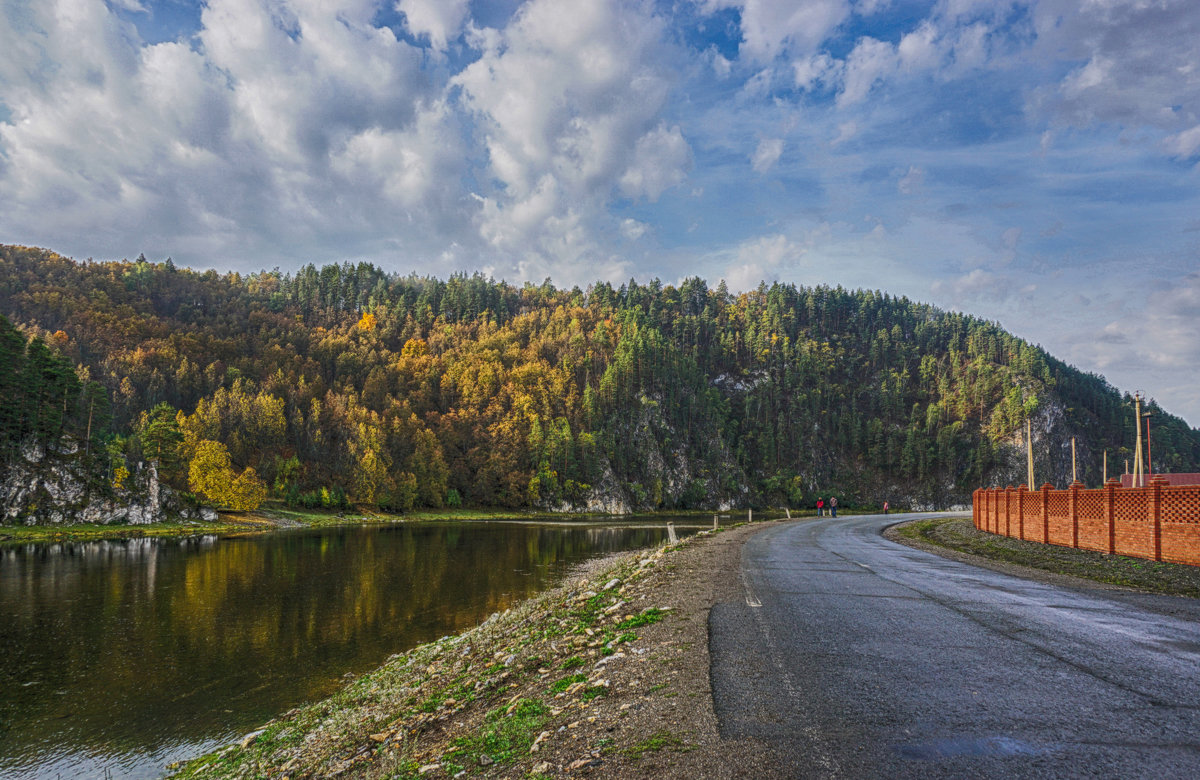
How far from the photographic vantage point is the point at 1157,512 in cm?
1922

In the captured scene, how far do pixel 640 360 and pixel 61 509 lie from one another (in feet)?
450

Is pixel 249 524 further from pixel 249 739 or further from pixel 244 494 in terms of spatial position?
pixel 249 739

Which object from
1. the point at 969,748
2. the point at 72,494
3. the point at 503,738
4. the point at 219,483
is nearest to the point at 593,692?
the point at 503,738

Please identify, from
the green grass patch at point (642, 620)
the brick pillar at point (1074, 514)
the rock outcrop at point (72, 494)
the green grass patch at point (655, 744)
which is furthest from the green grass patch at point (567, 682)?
the rock outcrop at point (72, 494)

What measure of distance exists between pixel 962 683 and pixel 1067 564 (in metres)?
18.9

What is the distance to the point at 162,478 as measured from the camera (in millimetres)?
86625

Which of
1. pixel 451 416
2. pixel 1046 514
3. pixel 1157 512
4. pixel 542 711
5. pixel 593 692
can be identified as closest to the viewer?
pixel 542 711

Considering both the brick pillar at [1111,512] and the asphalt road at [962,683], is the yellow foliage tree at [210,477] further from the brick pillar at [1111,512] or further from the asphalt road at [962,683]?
the brick pillar at [1111,512]

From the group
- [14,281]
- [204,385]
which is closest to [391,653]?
[204,385]

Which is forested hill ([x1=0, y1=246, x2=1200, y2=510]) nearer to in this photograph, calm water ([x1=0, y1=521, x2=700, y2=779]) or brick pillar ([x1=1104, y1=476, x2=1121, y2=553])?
calm water ([x1=0, y1=521, x2=700, y2=779])

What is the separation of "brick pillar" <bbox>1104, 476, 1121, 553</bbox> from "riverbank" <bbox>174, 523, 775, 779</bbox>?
1539 centimetres

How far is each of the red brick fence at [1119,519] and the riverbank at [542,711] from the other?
1436 centimetres

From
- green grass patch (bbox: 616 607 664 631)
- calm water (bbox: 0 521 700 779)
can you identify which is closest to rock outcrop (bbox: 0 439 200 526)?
calm water (bbox: 0 521 700 779)

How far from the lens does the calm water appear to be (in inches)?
529
